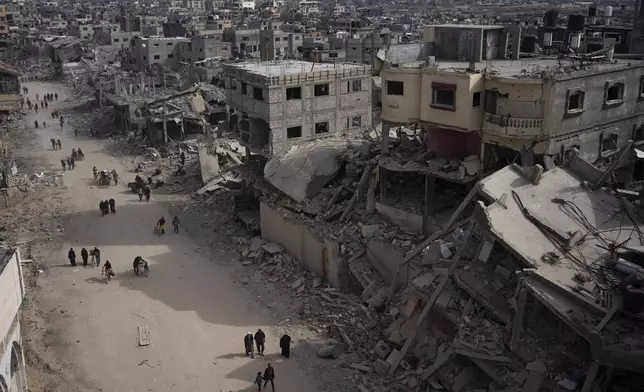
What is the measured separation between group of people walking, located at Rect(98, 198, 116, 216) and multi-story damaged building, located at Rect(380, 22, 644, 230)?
18.7 meters

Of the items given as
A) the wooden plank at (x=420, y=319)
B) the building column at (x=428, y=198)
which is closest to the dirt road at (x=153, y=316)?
the wooden plank at (x=420, y=319)

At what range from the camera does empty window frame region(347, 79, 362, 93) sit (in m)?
37.0

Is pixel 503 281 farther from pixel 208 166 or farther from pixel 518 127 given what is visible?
pixel 208 166

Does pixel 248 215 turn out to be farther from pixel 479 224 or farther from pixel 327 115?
pixel 479 224

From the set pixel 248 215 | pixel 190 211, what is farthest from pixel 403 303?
pixel 190 211

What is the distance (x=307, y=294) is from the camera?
27.3m

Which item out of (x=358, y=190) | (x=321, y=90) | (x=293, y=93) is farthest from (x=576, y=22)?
(x=358, y=190)

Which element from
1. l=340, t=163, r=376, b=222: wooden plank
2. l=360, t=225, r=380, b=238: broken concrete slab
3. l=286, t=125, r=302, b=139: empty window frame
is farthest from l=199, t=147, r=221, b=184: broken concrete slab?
l=360, t=225, r=380, b=238: broken concrete slab

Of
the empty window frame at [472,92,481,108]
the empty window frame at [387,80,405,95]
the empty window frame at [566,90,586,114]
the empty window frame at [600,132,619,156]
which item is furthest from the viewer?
the empty window frame at [387,80,405,95]

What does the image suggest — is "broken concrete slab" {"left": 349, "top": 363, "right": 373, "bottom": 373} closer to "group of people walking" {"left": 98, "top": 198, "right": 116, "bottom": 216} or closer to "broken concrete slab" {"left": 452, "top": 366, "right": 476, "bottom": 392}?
"broken concrete slab" {"left": 452, "top": 366, "right": 476, "bottom": 392}

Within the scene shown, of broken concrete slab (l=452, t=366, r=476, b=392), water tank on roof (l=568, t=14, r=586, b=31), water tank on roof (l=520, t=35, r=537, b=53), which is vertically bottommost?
broken concrete slab (l=452, t=366, r=476, b=392)

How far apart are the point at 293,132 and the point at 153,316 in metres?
13.9

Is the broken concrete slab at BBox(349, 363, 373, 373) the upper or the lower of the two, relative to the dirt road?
upper

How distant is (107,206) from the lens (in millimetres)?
38750
